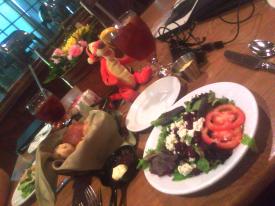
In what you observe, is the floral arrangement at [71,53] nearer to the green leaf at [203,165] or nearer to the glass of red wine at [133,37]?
the glass of red wine at [133,37]

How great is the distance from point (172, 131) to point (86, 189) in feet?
1.37

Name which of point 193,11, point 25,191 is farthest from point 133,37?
point 25,191

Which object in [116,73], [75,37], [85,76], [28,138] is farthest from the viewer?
[28,138]

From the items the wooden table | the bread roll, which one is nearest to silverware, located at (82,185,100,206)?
the wooden table

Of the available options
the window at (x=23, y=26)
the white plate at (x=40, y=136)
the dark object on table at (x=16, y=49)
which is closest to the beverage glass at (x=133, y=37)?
the white plate at (x=40, y=136)

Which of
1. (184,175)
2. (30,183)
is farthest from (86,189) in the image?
(184,175)

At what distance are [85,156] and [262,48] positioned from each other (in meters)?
0.62

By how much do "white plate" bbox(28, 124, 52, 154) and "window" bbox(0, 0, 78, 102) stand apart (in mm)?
1162

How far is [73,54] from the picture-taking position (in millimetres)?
1405

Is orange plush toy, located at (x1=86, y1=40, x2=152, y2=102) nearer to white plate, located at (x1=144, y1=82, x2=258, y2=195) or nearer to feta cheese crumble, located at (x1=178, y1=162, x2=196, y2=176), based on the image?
white plate, located at (x1=144, y1=82, x2=258, y2=195)

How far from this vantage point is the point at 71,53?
4.64 feet

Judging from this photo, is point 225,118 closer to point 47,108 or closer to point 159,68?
point 159,68

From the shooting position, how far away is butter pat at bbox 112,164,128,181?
1.00 m

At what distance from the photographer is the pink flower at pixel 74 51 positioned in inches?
55.1
